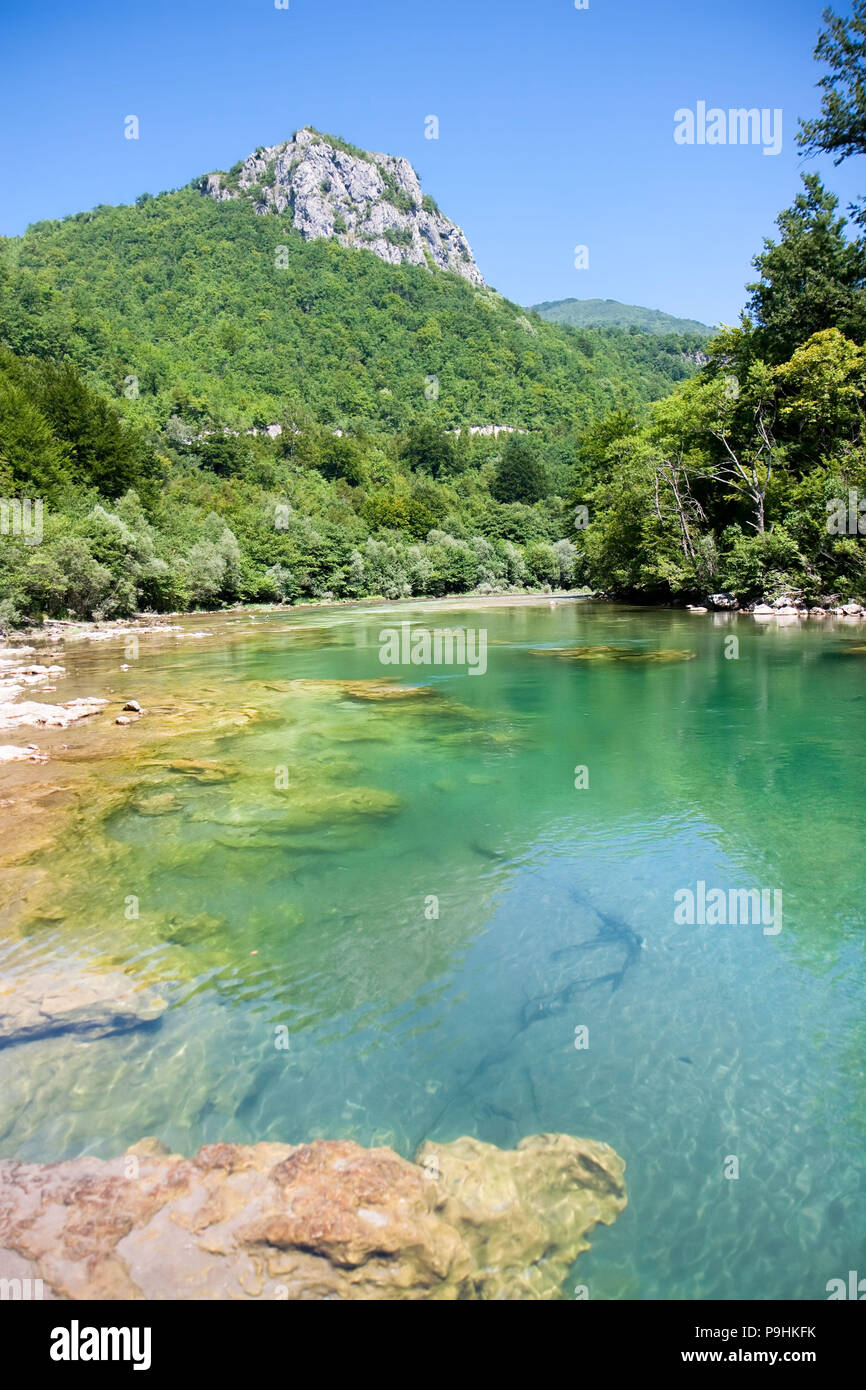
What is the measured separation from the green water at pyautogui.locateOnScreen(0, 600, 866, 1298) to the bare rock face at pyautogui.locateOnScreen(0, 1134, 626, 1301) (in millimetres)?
266

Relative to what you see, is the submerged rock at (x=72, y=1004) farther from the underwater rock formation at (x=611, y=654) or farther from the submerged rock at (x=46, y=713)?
the underwater rock formation at (x=611, y=654)

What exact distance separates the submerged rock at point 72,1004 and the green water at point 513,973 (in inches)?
8.9

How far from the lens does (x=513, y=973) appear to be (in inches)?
283

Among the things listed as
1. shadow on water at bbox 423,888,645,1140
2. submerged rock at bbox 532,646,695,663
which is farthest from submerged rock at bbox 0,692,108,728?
submerged rock at bbox 532,646,695,663

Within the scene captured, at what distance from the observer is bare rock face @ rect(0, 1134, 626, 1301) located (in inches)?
156

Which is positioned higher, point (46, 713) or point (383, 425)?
point (383, 425)

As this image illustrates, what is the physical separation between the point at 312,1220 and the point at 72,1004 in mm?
3381

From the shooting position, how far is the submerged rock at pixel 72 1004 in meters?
6.28

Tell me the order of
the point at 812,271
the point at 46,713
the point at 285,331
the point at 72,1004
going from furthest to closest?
the point at 285,331, the point at 812,271, the point at 46,713, the point at 72,1004

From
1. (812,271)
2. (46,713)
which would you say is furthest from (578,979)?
(812,271)

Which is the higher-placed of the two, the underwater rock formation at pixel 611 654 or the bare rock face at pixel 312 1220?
the underwater rock formation at pixel 611 654

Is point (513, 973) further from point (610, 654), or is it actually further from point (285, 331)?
point (285, 331)

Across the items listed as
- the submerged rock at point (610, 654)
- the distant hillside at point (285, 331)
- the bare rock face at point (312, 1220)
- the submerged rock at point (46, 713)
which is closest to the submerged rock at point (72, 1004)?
the bare rock face at point (312, 1220)

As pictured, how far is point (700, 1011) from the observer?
6.54m
